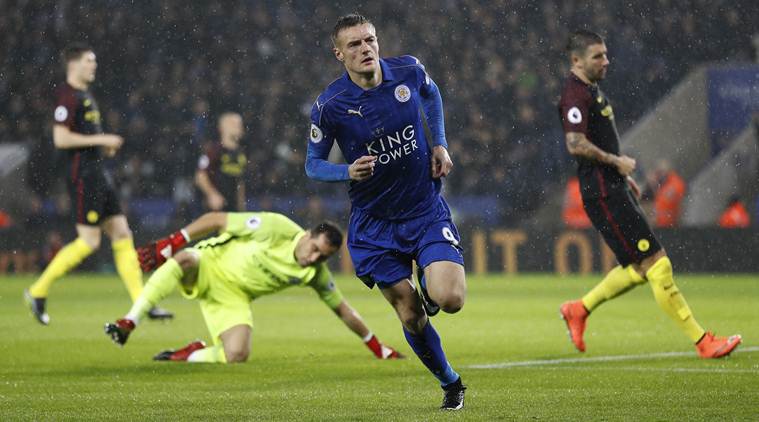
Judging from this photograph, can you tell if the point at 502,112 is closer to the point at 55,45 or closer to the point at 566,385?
the point at 55,45

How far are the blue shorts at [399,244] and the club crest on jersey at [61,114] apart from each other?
570 cm

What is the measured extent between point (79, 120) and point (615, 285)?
4.93 metres

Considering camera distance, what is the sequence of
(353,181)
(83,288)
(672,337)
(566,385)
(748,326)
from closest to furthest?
1. (353,181)
2. (566,385)
3. (672,337)
4. (748,326)
5. (83,288)

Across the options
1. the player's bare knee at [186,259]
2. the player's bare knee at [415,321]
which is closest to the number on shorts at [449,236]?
the player's bare knee at [415,321]

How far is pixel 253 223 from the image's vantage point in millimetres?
9453

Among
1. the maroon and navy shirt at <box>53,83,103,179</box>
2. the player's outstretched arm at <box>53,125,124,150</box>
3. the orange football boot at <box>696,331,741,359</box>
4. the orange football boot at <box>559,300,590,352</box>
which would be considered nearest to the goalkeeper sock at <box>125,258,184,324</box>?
the orange football boot at <box>559,300,590,352</box>

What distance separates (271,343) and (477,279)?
9256 millimetres

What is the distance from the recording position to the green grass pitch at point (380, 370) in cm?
641

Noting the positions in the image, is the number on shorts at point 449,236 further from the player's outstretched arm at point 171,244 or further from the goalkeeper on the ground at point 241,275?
the player's outstretched arm at point 171,244

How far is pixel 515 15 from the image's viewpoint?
24875 millimetres

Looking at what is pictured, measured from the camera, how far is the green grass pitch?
641 cm

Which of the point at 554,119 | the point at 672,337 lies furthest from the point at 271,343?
the point at 554,119

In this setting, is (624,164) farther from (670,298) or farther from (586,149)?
(670,298)

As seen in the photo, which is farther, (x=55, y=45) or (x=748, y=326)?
(x=55, y=45)
